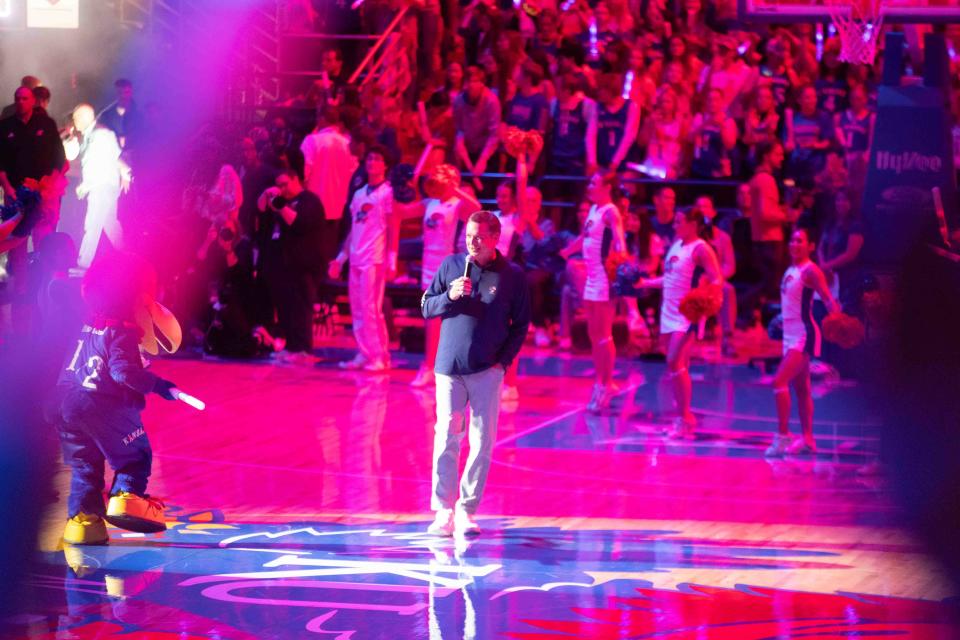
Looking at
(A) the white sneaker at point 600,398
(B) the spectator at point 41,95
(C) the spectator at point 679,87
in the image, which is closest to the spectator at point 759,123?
(C) the spectator at point 679,87

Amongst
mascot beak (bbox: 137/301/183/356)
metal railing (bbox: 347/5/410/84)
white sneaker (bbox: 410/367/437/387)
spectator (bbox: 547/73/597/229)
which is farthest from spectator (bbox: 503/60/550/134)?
mascot beak (bbox: 137/301/183/356)

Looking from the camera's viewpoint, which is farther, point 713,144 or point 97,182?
point 713,144

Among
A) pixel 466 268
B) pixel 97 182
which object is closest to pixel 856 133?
pixel 97 182

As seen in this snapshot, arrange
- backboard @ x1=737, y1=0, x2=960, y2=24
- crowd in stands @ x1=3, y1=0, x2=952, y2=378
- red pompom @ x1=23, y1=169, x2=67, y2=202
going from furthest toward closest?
1. crowd in stands @ x1=3, y1=0, x2=952, y2=378
2. backboard @ x1=737, y1=0, x2=960, y2=24
3. red pompom @ x1=23, y1=169, x2=67, y2=202

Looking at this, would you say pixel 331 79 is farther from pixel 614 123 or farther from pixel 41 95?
pixel 41 95

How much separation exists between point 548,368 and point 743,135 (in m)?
4.52

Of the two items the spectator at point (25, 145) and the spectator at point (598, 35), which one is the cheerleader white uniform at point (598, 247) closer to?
the spectator at point (25, 145)

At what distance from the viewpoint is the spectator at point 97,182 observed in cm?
1817

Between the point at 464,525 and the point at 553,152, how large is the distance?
10.4 metres

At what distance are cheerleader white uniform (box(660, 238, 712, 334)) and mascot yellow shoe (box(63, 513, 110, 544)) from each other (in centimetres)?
574

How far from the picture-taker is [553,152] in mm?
19156

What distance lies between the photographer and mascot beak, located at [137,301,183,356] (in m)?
8.93

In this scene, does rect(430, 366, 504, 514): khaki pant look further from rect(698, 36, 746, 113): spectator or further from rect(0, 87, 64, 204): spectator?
rect(698, 36, 746, 113): spectator

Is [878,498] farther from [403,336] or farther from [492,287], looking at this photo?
[403,336]
